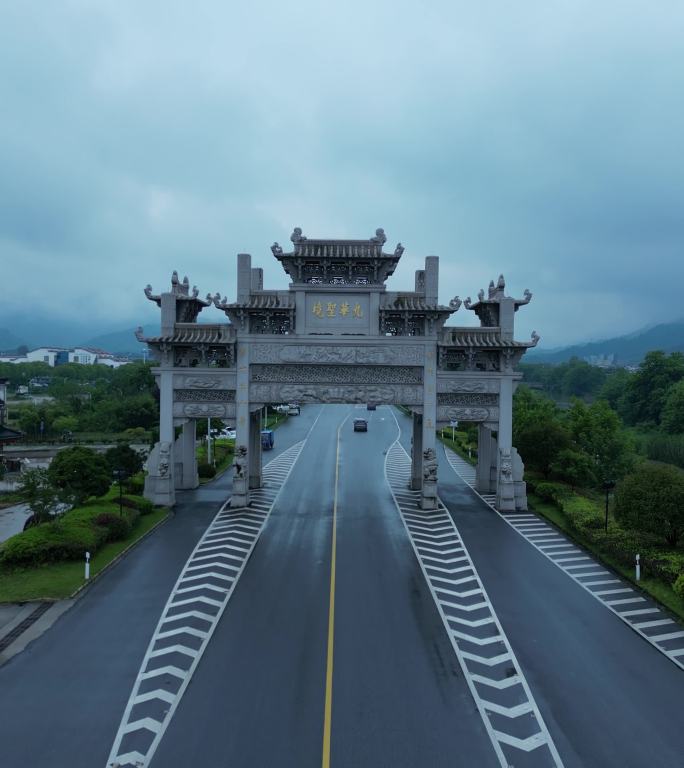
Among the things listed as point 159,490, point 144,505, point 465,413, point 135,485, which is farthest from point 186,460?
point 465,413

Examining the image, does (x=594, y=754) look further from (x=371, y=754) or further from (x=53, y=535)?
(x=53, y=535)

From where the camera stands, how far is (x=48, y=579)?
15.6 m

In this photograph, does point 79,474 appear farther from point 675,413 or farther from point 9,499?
point 675,413

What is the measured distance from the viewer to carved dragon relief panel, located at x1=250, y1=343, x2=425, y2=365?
78.5ft

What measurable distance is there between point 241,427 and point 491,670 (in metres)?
15.3

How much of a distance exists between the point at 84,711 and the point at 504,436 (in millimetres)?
18690

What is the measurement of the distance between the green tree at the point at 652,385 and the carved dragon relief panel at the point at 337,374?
134 ft

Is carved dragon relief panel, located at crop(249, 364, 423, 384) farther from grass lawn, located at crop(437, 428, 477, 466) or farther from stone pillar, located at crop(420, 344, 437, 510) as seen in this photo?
grass lawn, located at crop(437, 428, 477, 466)

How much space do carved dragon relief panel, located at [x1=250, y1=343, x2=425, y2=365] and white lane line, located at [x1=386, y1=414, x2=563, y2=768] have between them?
8.69 metres

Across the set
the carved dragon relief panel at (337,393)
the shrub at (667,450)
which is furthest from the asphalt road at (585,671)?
the shrub at (667,450)

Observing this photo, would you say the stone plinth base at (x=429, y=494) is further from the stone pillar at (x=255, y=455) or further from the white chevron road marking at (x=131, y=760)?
the white chevron road marking at (x=131, y=760)

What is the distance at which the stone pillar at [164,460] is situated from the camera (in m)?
24.2

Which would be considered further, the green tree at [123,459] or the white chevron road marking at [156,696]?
the green tree at [123,459]

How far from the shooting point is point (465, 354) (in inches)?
964
